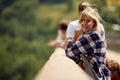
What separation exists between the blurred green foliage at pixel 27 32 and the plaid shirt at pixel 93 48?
48.1 metres

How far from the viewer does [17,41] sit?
6481cm

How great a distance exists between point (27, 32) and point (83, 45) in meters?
68.3

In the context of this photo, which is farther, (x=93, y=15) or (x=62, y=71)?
(x=93, y=15)

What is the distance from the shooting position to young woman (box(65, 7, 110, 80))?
348 centimetres

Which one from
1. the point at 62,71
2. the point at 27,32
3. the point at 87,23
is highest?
the point at 87,23

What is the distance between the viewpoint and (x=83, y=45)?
3568 mm

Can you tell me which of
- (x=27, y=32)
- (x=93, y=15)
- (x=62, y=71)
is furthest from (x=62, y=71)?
(x=27, y=32)

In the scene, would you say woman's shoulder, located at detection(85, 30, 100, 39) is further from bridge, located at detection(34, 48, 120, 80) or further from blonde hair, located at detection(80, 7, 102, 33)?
bridge, located at detection(34, 48, 120, 80)

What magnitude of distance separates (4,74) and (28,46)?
45.3 ft

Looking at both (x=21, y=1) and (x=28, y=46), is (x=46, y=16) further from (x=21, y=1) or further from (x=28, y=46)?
(x=28, y=46)

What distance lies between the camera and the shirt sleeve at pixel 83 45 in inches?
139

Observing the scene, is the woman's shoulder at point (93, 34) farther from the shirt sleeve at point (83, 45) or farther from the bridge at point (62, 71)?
the bridge at point (62, 71)

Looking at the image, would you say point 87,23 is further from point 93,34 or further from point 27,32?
point 27,32

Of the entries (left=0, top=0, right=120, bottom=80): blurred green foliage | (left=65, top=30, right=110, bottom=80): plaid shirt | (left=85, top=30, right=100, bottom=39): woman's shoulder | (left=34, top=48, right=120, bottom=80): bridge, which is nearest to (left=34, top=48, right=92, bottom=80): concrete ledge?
(left=34, top=48, right=120, bottom=80): bridge
